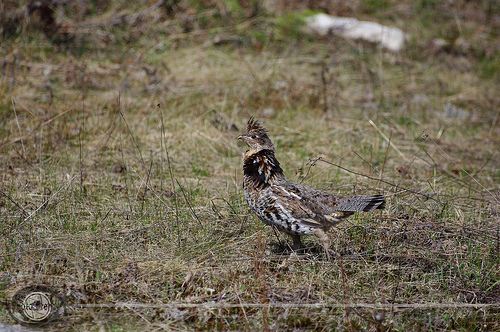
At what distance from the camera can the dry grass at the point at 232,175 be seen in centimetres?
413

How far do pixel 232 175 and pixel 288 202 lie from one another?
2191 millimetres

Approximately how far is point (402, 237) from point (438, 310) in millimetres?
930

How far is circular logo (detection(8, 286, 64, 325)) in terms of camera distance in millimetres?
3820

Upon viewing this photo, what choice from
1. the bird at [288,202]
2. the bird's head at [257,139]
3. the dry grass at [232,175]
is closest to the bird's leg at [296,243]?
the bird at [288,202]

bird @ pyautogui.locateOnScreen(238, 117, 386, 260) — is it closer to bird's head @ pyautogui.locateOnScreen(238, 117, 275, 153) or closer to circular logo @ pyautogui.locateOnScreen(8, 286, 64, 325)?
bird's head @ pyautogui.locateOnScreen(238, 117, 275, 153)

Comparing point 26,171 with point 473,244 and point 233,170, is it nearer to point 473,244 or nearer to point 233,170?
point 233,170

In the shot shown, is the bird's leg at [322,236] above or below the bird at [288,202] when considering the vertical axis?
below

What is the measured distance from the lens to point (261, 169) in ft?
15.8

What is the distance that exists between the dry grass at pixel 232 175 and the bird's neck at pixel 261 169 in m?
0.58

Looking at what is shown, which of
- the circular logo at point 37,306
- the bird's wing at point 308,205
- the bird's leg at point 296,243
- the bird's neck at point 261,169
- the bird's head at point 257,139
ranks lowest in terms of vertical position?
the bird's leg at point 296,243

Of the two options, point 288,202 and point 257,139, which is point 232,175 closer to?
point 257,139

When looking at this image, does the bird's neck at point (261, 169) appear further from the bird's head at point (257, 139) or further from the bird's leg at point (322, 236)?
the bird's leg at point (322, 236)

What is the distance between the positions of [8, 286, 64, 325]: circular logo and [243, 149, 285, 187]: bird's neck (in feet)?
6.42

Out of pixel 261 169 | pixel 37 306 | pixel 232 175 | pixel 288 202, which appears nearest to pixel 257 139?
pixel 261 169
